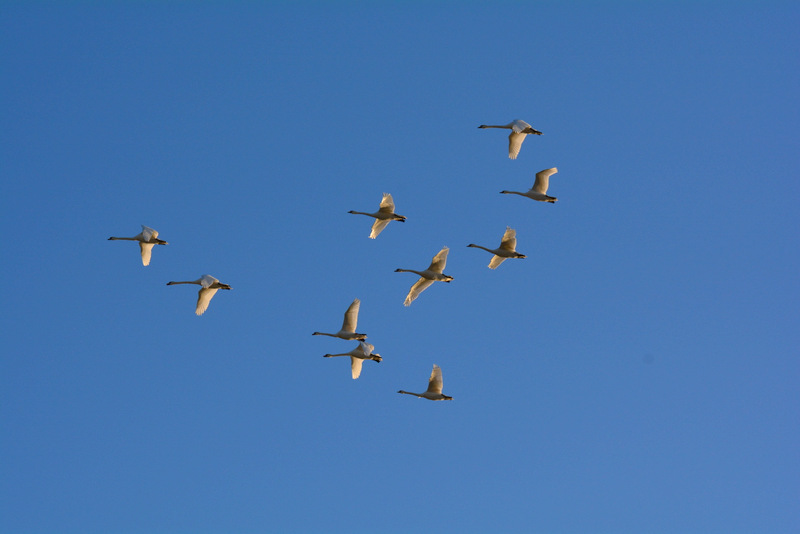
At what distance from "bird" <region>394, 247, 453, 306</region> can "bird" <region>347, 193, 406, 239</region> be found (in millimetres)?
2626

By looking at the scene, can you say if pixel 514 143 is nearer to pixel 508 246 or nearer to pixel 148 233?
pixel 508 246

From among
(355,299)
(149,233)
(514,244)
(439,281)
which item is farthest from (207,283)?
(514,244)

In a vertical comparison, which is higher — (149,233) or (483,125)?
(483,125)

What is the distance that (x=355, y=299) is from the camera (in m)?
52.3

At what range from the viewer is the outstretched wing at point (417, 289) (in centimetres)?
5294

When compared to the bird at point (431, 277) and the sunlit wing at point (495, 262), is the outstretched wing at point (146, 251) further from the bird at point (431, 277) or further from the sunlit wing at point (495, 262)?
the sunlit wing at point (495, 262)

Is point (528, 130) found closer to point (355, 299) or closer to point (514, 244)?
point (514, 244)

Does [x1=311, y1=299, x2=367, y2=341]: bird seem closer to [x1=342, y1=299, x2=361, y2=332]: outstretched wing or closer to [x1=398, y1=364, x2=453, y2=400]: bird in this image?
[x1=342, y1=299, x2=361, y2=332]: outstretched wing

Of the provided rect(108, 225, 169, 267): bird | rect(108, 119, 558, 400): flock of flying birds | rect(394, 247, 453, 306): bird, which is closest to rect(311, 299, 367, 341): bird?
rect(108, 119, 558, 400): flock of flying birds

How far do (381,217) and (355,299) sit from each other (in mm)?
4301

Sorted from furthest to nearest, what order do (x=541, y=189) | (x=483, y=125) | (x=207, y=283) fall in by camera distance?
1. (x=483, y=125)
2. (x=541, y=189)
3. (x=207, y=283)

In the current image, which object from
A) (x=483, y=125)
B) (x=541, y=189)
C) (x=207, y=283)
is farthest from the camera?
(x=483, y=125)

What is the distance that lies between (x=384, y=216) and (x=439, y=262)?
11.7ft

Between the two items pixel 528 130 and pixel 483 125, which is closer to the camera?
pixel 528 130
